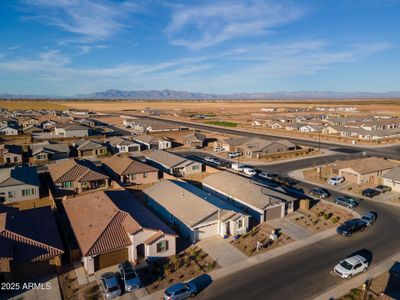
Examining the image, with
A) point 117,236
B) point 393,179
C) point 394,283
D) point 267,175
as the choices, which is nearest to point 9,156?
point 117,236

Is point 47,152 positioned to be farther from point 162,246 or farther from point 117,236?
point 162,246

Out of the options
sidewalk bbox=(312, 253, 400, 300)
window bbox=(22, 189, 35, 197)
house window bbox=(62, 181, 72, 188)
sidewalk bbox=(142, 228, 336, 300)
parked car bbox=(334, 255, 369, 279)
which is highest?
house window bbox=(62, 181, 72, 188)

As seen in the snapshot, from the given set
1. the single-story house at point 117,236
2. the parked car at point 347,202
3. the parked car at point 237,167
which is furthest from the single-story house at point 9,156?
the parked car at point 347,202

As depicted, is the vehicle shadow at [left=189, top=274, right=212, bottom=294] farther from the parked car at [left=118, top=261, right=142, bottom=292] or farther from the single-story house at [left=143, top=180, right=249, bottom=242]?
the single-story house at [left=143, top=180, right=249, bottom=242]

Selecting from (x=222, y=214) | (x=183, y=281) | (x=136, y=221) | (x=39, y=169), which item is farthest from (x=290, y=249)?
(x=39, y=169)

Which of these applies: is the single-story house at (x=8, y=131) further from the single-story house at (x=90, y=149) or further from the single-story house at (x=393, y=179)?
the single-story house at (x=393, y=179)

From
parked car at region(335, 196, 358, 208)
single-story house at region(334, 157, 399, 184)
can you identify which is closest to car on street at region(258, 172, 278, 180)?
single-story house at region(334, 157, 399, 184)

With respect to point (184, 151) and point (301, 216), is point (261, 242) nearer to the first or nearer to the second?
point (301, 216)
